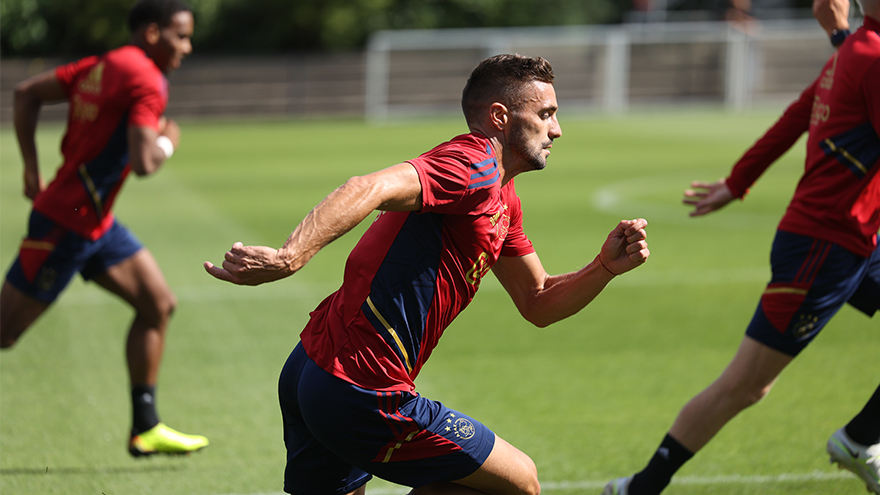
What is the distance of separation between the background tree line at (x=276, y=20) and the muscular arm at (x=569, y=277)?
1321 inches

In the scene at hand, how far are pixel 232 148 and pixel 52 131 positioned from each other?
7555mm

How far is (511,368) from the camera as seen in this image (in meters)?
7.30

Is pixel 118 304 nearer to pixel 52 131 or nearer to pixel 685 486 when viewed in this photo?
pixel 685 486

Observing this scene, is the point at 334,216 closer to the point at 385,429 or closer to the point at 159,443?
the point at 385,429

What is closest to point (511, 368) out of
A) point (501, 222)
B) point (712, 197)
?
point (712, 197)

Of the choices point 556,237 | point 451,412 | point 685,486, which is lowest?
point 556,237

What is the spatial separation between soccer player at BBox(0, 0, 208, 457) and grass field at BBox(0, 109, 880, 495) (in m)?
0.59

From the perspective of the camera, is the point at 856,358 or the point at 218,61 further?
the point at 218,61

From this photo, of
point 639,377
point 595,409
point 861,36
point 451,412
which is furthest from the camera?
point 639,377

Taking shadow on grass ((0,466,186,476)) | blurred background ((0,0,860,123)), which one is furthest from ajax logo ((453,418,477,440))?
blurred background ((0,0,860,123))

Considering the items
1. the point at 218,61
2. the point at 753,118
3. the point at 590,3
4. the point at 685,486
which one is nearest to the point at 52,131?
the point at 218,61

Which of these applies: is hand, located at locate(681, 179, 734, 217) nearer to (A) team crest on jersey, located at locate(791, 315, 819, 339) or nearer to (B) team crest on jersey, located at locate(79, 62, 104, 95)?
(A) team crest on jersey, located at locate(791, 315, 819, 339)

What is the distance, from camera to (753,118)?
95.4 feet

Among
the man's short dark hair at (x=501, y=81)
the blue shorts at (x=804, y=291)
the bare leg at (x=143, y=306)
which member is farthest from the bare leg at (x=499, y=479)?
the bare leg at (x=143, y=306)
